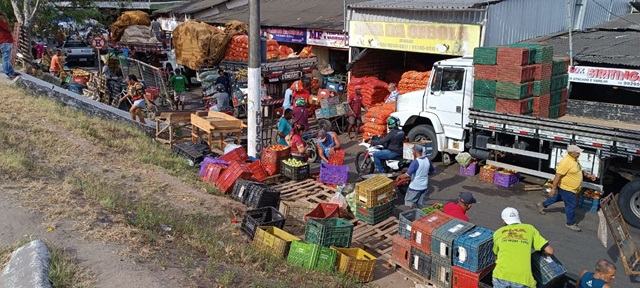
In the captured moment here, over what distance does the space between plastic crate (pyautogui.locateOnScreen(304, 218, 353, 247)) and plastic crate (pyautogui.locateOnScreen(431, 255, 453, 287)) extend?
1352 mm

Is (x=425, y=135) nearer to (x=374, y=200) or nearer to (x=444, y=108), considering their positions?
(x=444, y=108)

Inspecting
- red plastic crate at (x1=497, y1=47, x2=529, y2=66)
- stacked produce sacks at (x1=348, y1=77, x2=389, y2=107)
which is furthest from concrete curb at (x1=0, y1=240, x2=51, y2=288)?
stacked produce sacks at (x1=348, y1=77, x2=389, y2=107)

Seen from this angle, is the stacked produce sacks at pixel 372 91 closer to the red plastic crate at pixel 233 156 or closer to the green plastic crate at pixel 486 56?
the green plastic crate at pixel 486 56

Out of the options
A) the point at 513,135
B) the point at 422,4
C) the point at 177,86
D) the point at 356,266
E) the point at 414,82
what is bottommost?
the point at 356,266

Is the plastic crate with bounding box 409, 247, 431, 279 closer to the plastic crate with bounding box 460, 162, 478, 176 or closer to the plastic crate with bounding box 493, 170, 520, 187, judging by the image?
the plastic crate with bounding box 493, 170, 520, 187

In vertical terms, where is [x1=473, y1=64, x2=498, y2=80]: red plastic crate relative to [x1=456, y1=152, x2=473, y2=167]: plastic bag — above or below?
above

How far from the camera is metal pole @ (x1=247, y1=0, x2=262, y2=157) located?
12219 mm

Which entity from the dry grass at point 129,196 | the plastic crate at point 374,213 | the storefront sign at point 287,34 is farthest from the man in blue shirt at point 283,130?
the storefront sign at point 287,34

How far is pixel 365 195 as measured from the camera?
9453mm

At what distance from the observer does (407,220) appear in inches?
313

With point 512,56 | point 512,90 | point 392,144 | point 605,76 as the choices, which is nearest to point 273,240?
point 392,144

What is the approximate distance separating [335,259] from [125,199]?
3696 mm

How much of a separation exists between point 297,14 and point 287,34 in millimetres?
2210

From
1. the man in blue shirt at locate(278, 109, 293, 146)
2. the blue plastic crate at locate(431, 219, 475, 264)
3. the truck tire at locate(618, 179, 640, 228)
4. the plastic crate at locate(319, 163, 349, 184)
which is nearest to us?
the blue plastic crate at locate(431, 219, 475, 264)
